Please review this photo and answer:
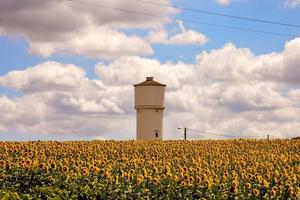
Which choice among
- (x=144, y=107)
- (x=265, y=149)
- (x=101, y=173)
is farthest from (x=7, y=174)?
(x=144, y=107)

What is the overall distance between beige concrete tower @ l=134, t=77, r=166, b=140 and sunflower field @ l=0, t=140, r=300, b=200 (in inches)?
553

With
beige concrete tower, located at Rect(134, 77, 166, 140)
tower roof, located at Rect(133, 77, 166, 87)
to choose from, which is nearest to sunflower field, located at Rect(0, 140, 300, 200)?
beige concrete tower, located at Rect(134, 77, 166, 140)

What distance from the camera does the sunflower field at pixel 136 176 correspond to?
15.0 m

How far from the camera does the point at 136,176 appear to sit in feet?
56.0

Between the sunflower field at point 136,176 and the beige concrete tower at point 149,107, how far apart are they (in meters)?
14.0

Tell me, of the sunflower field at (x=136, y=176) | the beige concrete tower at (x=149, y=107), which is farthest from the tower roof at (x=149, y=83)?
the sunflower field at (x=136, y=176)

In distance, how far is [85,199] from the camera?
582 inches

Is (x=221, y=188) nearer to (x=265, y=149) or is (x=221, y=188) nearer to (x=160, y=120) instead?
(x=265, y=149)

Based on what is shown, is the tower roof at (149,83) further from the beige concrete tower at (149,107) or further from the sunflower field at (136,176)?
the sunflower field at (136,176)

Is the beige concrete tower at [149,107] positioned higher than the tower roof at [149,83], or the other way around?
the tower roof at [149,83]

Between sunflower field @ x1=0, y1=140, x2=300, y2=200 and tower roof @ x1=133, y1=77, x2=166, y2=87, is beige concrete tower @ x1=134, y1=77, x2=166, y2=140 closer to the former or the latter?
tower roof @ x1=133, y1=77, x2=166, y2=87

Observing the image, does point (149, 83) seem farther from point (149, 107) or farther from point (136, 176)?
point (136, 176)

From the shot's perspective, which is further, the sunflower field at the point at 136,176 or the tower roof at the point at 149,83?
the tower roof at the point at 149,83

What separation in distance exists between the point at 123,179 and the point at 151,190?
1460 mm
